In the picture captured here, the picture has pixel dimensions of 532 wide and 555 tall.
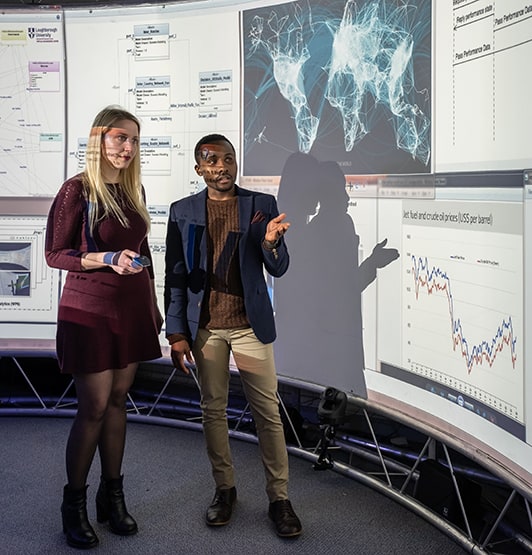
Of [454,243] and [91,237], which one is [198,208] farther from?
[454,243]

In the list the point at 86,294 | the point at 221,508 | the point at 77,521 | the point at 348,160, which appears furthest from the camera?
the point at 348,160

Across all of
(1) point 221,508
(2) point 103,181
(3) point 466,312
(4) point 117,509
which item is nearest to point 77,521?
(4) point 117,509

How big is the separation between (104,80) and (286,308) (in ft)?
5.08

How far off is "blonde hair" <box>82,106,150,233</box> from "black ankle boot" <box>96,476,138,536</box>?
0.94 m

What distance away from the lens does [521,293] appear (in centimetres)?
184

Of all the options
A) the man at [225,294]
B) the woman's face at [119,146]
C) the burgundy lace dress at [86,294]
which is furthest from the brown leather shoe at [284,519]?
the woman's face at [119,146]

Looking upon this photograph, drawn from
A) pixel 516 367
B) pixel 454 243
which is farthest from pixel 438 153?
pixel 516 367

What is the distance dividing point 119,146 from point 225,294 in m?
0.63

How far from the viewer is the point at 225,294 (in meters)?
2.38

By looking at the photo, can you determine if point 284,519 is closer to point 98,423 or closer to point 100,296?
point 98,423

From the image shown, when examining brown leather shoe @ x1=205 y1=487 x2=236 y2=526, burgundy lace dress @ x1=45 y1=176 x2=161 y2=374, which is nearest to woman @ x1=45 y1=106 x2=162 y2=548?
burgundy lace dress @ x1=45 y1=176 x2=161 y2=374

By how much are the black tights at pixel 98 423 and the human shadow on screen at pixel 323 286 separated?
0.85 meters

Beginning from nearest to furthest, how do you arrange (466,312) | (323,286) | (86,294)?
(466,312) → (86,294) → (323,286)

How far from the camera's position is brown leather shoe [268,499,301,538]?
94.2 inches
